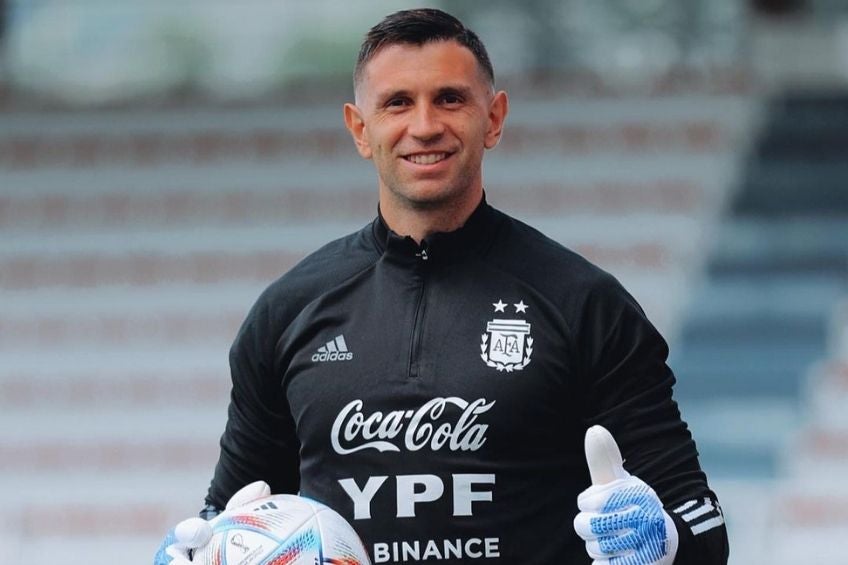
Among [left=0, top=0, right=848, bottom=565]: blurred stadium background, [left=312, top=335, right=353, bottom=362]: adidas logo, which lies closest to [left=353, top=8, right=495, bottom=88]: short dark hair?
[left=312, top=335, right=353, bottom=362]: adidas logo

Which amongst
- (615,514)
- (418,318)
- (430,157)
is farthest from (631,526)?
(430,157)

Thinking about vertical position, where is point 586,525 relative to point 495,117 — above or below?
below

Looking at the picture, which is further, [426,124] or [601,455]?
[426,124]

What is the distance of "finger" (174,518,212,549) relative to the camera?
6.51 ft

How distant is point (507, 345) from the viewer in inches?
83.7

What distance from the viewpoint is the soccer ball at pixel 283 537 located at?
1.95 metres

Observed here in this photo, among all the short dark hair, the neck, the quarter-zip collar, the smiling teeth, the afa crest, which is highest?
the short dark hair

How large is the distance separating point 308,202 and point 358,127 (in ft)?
23.0

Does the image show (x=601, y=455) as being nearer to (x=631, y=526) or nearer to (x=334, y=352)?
(x=631, y=526)

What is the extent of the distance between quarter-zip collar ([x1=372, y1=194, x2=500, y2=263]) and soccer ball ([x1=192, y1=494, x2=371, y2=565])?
1.24ft

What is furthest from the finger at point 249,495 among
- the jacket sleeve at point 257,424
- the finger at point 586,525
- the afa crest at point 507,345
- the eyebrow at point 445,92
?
the eyebrow at point 445,92

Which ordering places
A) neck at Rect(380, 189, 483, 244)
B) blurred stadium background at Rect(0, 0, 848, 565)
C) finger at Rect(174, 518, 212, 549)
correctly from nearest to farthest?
finger at Rect(174, 518, 212, 549) < neck at Rect(380, 189, 483, 244) < blurred stadium background at Rect(0, 0, 848, 565)

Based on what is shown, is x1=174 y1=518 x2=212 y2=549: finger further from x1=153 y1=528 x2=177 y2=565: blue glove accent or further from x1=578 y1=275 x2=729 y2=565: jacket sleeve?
x1=578 y1=275 x2=729 y2=565: jacket sleeve

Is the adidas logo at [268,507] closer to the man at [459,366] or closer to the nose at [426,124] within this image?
the man at [459,366]
